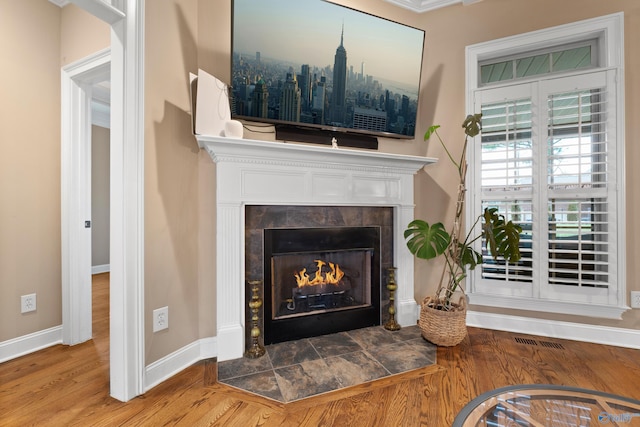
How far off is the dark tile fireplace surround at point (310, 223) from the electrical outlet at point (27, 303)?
1.55 meters

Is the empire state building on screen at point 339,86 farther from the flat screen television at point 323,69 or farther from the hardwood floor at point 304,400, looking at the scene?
the hardwood floor at point 304,400

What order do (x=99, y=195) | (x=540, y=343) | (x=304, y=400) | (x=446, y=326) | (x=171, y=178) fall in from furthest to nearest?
(x=99, y=195) < (x=540, y=343) < (x=446, y=326) < (x=171, y=178) < (x=304, y=400)

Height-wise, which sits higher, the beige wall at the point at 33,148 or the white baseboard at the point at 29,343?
the beige wall at the point at 33,148

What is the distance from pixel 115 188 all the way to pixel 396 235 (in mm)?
2099

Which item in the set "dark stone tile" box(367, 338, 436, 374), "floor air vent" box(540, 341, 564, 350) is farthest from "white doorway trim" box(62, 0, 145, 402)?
"floor air vent" box(540, 341, 564, 350)

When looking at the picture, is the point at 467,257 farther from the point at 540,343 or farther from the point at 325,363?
the point at 325,363

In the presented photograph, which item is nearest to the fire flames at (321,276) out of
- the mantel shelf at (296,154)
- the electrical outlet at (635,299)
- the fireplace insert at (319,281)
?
the fireplace insert at (319,281)

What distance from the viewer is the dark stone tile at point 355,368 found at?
1830 millimetres

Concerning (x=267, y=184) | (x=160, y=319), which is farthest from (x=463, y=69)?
(x=160, y=319)

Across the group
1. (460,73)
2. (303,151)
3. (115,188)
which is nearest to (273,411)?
(115,188)

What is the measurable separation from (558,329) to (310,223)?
2.19 metres

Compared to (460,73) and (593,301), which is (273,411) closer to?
(593,301)

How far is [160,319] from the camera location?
73.0 inches

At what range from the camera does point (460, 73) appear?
2.76 meters
